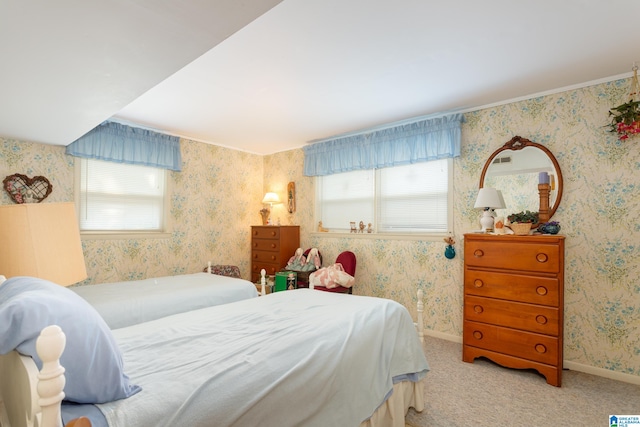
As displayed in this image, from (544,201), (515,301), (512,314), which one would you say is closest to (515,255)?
(515,301)

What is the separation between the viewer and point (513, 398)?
2330mm

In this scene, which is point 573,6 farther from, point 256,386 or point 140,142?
point 140,142

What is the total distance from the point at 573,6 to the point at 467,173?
185cm

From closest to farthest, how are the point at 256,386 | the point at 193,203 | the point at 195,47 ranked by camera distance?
1. the point at 256,386
2. the point at 195,47
3. the point at 193,203

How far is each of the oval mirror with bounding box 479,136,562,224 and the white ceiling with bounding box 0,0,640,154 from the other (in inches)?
21.7

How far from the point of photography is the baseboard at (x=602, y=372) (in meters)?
2.59

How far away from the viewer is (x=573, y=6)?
1.81 metres

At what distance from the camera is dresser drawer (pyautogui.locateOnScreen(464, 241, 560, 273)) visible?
2.57 meters

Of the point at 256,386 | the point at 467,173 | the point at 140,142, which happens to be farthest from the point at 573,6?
the point at 140,142

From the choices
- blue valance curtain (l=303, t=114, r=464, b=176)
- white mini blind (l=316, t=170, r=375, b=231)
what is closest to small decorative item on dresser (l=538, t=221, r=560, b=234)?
blue valance curtain (l=303, t=114, r=464, b=176)

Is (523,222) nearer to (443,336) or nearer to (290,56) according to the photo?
(443,336)

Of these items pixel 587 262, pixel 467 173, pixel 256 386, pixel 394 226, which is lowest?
pixel 256 386

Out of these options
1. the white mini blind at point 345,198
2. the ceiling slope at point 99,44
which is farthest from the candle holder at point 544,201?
the ceiling slope at point 99,44

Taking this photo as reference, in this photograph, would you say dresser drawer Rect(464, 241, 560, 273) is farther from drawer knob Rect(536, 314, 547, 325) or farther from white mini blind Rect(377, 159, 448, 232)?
white mini blind Rect(377, 159, 448, 232)
